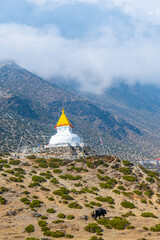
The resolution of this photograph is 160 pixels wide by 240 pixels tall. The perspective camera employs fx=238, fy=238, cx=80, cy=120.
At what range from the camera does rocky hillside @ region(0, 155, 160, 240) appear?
21312 millimetres

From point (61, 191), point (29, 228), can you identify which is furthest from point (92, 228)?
point (61, 191)

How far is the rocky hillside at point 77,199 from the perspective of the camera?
21.3m

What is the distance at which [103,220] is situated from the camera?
24125 millimetres

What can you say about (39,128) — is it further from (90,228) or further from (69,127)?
(90,228)

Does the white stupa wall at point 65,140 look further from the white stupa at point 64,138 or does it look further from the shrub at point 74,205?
the shrub at point 74,205

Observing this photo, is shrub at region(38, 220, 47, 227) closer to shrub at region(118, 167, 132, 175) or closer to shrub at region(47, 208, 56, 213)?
shrub at region(47, 208, 56, 213)

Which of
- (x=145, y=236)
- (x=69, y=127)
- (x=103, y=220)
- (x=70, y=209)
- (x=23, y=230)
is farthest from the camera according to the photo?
(x=69, y=127)

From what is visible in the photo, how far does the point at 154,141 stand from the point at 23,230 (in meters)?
168

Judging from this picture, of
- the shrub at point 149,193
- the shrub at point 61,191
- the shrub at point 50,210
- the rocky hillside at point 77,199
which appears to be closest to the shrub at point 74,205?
the rocky hillside at point 77,199

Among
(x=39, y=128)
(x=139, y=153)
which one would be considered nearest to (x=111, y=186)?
(x=39, y=128)

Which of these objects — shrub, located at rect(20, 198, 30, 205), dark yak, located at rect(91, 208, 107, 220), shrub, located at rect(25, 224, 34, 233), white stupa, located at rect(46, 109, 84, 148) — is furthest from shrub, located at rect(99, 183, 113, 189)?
shrub, located at rect(25, 224, 34, 233)

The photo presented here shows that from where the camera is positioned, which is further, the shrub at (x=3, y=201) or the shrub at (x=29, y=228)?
the shrub at (x=3, y=201)

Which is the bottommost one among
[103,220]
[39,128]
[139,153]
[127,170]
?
[103,220]

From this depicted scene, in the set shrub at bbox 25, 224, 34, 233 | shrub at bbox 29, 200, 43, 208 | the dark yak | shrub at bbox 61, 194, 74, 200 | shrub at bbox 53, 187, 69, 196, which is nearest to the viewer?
shrub at bbox 25, 224, 34, 233
